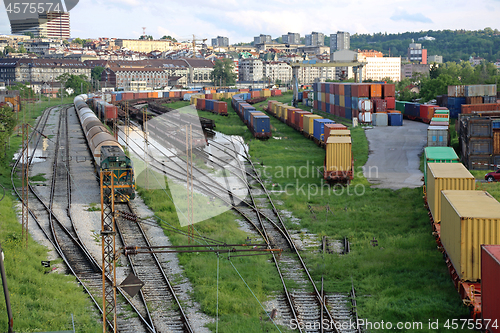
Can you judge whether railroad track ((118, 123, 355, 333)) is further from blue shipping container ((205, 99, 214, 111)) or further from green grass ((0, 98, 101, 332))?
blue shipping container ((205, 99, 214, 111))

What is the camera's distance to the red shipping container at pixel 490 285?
42.7 feet

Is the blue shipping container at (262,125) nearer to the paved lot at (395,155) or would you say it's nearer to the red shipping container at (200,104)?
the paved lot at (395,155)

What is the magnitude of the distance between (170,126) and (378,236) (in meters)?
47.4

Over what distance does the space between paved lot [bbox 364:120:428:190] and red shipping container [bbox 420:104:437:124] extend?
1.69m

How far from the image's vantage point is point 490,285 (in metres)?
13.6

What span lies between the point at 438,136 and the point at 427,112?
84.2 feet

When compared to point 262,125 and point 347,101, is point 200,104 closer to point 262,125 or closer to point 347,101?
point 347,101

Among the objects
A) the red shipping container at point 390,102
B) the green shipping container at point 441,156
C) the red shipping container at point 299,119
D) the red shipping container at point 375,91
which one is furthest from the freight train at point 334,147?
the red shipping container at point 390,102

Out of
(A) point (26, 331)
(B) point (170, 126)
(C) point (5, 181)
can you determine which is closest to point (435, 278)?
(A) point (26, 331)

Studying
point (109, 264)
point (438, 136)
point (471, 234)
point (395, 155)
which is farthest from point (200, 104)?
point (471, 234)

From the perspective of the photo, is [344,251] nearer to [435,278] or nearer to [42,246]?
[435,278]

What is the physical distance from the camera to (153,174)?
130 feet

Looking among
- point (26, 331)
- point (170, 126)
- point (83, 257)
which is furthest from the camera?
point (170, 126)

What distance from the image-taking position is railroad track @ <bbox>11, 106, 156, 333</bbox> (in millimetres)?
16913
